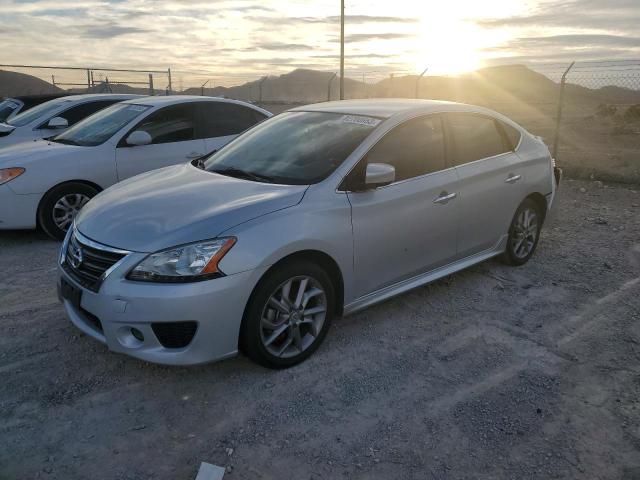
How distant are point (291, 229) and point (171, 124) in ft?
13.5

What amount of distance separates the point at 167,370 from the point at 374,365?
1317 millimetres

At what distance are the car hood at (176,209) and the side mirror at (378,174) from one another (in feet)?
1.44

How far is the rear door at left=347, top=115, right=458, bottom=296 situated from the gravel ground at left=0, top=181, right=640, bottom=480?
0.47 meters

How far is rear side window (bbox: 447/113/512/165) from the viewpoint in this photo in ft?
15.0

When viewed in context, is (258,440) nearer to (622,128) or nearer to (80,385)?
(80,385)

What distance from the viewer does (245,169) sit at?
13.8 ft

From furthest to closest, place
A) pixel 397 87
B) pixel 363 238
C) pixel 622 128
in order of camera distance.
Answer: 1. pixel 397 87
2. pixel 622 128
3. pixel 363 238

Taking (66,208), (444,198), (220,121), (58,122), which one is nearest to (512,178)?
(444,198)

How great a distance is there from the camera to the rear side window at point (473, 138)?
4.58m

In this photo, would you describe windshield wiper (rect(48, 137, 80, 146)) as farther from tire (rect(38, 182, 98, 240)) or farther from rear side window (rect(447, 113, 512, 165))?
rear side window (rect(447, 113, 512, 165))

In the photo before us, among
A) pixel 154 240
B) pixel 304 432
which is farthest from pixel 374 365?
pixel 154 240

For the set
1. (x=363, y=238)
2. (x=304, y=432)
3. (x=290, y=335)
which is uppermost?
(x=363, y=238)

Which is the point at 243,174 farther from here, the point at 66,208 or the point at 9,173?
the point at 9,173

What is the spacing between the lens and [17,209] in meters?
5.93
